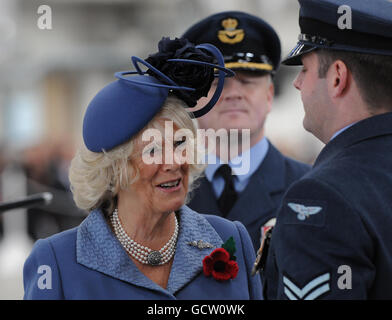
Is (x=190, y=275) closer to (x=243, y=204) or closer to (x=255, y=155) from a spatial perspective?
(x=243, y=204)

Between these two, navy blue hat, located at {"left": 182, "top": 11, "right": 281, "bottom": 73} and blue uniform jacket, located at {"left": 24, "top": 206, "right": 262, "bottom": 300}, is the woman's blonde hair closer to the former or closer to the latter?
blue uniform jacket, located at {"left": 24, "top": 206, "right": 262, "bottom": 300}

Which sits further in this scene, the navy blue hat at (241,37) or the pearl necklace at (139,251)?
the navy blue hat at (241,37)

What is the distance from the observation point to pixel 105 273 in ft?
7.83

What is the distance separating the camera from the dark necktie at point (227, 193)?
3.46 m

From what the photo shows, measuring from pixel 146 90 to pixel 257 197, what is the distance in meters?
1.29

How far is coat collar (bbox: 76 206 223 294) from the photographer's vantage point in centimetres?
240

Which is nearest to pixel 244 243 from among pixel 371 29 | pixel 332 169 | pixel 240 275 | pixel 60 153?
pixel 240 275

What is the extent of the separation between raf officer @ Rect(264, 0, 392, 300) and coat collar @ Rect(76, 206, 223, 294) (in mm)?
430

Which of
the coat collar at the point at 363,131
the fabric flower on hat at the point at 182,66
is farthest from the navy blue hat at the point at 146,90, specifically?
the coat collar at the point at 363,131

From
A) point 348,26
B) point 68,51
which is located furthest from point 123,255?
point 68,51

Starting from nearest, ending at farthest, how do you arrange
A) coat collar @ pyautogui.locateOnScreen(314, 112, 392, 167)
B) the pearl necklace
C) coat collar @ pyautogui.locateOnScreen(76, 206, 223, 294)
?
coat collar @ pyautogui.locateOnScreen(314, 112, 392, 167) < coat collar @ pyautogui.locateOnScreen(76, 206, 223, 294) < the pearl necklace

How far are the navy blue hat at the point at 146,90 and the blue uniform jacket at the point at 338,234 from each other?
0.60 meters

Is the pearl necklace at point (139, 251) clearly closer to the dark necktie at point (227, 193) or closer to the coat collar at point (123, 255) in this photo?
the coat collar at point (123, 255)
